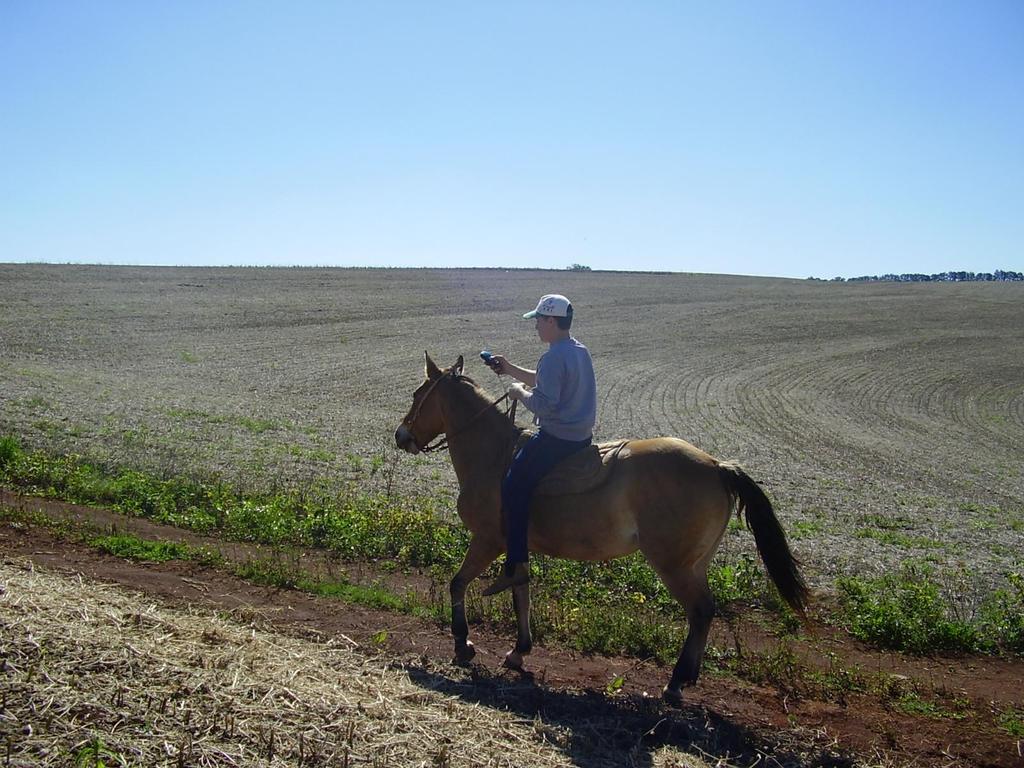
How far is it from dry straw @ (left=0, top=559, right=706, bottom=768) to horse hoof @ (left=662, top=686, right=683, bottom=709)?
1052 mm

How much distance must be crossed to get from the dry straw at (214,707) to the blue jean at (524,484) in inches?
52.1

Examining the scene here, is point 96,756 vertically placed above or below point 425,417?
below

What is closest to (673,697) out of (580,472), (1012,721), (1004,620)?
(580,472)

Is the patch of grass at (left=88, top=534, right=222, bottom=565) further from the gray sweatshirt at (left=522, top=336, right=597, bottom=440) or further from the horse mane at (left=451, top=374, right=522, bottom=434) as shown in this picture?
the gray sweatshirt at (left=522, top=336, right=597, bottom=440)

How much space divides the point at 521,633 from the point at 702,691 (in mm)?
1550

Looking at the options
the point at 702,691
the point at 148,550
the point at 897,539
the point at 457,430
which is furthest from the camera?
the point at 897,539

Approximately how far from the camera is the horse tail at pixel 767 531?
6297 millimetres

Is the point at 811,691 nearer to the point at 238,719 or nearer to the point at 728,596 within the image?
the point at 728,596

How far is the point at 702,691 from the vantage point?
6414 millimetres

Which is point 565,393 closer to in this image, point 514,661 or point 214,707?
point 514,661

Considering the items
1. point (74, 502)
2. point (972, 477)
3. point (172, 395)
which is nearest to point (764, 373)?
point (972, 477)

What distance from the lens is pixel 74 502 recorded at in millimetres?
11383

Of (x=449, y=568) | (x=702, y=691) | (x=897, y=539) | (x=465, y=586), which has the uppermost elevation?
(x=465, y=586)

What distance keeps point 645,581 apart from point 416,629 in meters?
2.88
